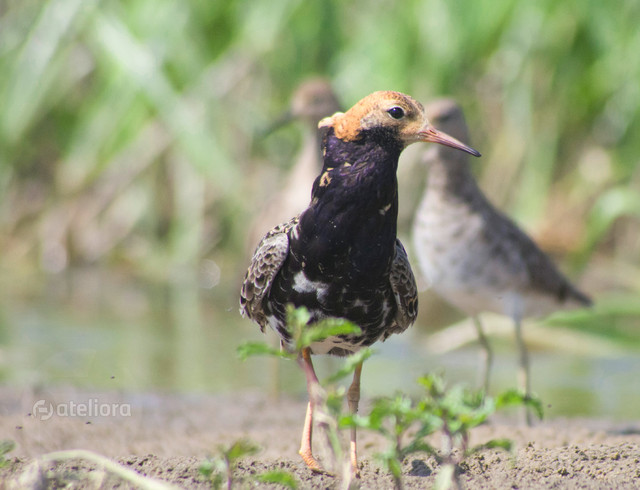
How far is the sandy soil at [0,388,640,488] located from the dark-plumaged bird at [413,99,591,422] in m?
0.84

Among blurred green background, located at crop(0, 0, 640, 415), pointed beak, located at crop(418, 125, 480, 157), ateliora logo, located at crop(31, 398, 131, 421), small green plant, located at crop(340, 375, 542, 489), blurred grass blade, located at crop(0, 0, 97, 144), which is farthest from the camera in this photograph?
blurred grass blade, located at crop(0, 0, 97, 144)

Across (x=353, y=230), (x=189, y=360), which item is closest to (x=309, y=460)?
(x=353, y=230)

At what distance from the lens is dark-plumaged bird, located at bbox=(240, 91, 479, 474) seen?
3.40 metres

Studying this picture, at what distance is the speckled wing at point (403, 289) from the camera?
3623 millimetres

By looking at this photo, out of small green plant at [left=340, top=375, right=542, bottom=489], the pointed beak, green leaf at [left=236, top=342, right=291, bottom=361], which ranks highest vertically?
the pointed beak

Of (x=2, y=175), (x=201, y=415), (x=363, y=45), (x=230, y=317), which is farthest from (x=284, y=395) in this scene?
(x=2, y=175)

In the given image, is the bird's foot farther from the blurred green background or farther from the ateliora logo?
the blurred green background

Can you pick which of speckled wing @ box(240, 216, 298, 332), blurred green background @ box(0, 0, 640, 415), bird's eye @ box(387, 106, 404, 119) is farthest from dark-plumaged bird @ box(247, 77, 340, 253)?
bird's eye @ box(387, 106, 404, 119)

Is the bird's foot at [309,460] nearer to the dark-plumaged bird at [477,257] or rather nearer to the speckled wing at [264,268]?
the speckled wing at [264,268]

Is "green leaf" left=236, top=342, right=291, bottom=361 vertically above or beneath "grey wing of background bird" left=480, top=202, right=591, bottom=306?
beneath

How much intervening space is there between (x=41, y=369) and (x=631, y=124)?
587cm

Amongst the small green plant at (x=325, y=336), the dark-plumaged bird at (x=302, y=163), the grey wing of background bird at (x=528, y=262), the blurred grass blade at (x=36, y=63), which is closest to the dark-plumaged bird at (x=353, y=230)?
the small green plant at (x=325, y=336)

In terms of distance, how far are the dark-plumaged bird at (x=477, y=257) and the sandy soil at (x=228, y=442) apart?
84 cm

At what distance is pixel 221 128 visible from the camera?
990 cm
